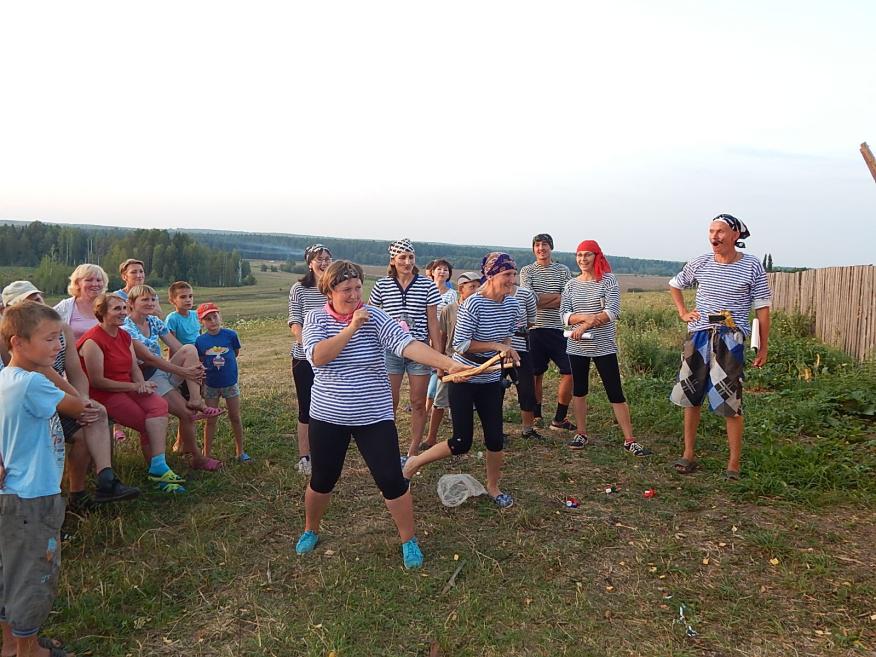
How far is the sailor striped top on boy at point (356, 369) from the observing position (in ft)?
12.6

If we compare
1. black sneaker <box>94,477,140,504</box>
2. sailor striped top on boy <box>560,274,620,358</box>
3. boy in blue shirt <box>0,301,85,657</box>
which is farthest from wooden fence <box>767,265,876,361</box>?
boy in blue shirt <box>0,301,85,657</box>

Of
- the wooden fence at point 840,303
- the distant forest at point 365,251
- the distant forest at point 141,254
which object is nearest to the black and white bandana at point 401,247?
the wooden fence at point 840,303

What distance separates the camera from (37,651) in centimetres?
313

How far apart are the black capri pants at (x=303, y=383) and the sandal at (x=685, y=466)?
342cm

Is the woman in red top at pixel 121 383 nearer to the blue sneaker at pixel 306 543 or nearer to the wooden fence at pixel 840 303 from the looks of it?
the blue sneaker at pixel 306 543

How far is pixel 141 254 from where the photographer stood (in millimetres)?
70562

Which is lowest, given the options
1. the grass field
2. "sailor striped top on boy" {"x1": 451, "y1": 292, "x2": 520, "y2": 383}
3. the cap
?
the grass field

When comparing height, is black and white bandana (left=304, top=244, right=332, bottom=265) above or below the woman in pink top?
above

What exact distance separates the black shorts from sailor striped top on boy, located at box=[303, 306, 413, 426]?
128 inches

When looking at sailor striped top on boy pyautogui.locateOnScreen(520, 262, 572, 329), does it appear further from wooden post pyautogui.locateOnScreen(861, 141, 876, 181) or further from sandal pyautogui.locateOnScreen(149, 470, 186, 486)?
sandal pyautogui.locateOnScreen(149, 470, 186, 486)

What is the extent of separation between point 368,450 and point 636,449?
3403mm

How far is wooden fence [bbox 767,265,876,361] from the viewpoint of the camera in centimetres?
929

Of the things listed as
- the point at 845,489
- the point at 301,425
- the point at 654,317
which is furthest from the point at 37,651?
the point at 654,317

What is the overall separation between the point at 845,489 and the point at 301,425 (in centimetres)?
469
